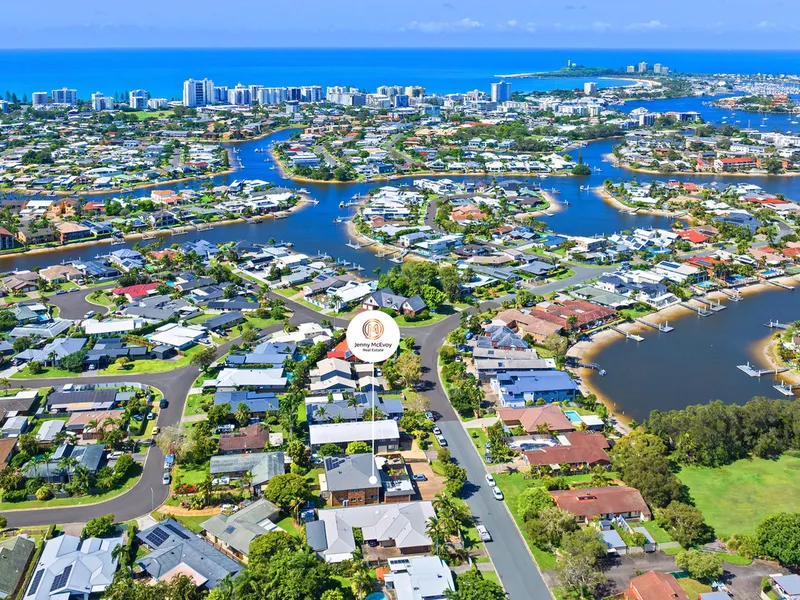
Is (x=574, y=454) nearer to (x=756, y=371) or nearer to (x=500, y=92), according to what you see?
(x=756, y=371)

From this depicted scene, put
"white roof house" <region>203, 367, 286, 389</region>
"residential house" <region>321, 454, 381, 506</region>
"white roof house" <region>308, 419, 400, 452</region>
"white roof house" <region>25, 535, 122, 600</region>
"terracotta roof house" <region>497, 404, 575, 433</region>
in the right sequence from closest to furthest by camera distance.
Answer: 1. "white roof house" <region>25, 535, 122, 600</region>
2. "residential house" <region>321, 454, 381, 506</region>
3. "white roof house" <region>308, 419, 400, 452</region>
4. "terracotta roof house" <region>497, 404, 575, 433</region>
5. "white roof house" <region>203, 367, 286, 389</region>

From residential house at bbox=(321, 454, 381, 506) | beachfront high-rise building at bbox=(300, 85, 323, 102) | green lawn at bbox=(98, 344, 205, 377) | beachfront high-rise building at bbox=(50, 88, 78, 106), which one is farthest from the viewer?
beachfront high-rise building at bbox=(300, 85, 323, 102)

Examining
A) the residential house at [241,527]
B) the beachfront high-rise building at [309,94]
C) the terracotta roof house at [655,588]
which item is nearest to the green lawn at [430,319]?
the residential house at [241,527]

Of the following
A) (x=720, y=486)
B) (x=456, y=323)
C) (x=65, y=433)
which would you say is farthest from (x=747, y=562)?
(x=65, y=433)

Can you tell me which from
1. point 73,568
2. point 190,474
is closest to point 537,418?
point 190,474

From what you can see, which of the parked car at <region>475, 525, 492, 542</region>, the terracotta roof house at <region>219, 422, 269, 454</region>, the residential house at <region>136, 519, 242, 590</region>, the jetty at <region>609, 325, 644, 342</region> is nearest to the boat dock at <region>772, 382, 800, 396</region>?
the jetty at <region>609, 325, 644, 342</region>

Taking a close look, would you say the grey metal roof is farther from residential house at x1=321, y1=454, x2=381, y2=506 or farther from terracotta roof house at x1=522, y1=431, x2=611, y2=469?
terracotta roof house at x1=522, y1=431, x2=611, y2=469

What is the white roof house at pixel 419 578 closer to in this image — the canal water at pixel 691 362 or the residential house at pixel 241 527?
the residential house at pixel 241 527
